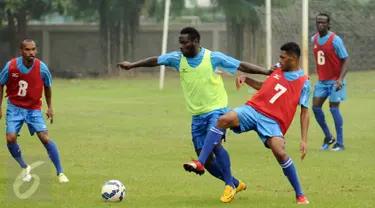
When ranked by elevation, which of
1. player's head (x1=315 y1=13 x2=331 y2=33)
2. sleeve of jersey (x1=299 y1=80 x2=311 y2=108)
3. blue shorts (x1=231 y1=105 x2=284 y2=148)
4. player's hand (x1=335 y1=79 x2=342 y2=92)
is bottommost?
player's hand (x1=335 y1=79 x2=342 y2=92)

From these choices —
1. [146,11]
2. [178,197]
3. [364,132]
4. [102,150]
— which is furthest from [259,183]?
[146,11]

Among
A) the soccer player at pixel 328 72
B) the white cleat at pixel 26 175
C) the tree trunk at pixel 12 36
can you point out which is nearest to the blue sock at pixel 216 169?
the white cleat at pixel 26 175

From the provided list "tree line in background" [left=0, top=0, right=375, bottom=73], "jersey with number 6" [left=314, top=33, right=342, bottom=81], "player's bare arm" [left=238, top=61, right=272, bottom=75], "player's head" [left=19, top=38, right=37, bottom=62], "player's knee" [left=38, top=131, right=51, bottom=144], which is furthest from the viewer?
"tree line in background" [left=0, top=0, right=375, bottom=73]

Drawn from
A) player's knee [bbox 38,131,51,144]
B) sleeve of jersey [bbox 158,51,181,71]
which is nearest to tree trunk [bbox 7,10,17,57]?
player's knee [bbox 38,131,51,144]

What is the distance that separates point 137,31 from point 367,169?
112 ft

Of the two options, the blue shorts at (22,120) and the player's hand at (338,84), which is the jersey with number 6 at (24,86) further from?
the player's hand at (338,84)

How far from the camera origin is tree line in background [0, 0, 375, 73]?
1729 inches

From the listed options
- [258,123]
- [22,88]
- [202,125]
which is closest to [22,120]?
[22,88]

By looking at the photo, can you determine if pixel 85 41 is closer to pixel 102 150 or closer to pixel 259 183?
pixel 102 150

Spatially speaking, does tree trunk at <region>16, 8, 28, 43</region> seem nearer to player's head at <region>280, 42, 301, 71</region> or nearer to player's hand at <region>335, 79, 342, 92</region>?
player's hand at <region>335, 79, 342, 92</region>

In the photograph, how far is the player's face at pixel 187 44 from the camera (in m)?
11.0

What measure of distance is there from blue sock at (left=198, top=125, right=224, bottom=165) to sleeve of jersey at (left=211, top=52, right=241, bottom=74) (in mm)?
886

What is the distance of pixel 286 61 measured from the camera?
1055 cm

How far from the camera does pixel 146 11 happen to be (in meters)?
45.6
